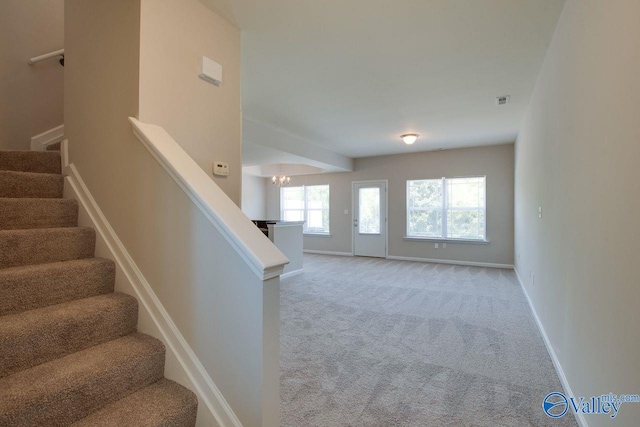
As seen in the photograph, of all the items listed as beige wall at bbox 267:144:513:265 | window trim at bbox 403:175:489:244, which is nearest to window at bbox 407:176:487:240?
window trim at bbox 403:175:489:244

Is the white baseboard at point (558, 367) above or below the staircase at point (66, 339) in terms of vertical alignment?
below

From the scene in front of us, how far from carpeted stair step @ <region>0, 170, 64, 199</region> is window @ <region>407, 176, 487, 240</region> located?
665 cm

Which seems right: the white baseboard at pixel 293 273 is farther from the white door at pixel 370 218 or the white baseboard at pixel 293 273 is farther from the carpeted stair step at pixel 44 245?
the carpeted stair step at pixel 44 245

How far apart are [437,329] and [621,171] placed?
2335mm

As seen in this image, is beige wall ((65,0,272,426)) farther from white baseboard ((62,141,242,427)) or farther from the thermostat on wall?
the thermostat on wall

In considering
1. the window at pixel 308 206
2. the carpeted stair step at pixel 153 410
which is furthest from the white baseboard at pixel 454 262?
the carpeted stair step at pixel 153 410

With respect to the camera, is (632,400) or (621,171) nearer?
(632,400)

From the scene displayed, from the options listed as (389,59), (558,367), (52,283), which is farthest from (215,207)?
(558,367)

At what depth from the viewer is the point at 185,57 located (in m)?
2.04

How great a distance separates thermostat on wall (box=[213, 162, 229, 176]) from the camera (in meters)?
2.22

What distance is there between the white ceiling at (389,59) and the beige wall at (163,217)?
0.62 meters

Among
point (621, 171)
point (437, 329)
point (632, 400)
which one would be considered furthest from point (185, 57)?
point (437, 329)

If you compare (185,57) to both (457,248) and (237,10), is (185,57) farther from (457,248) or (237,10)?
(457,248)

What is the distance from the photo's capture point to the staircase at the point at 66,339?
118 cm
